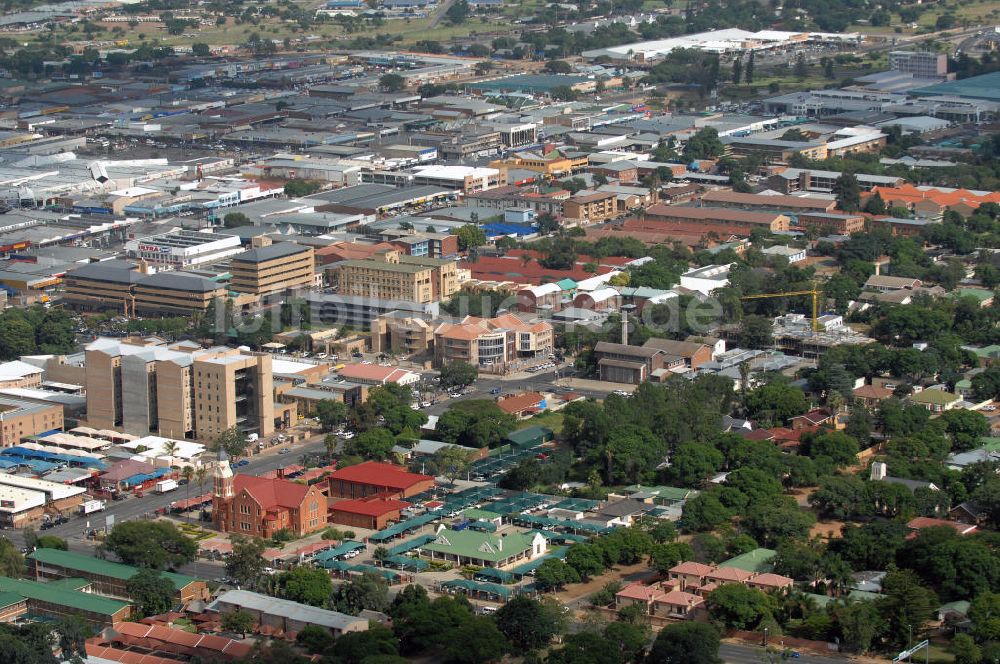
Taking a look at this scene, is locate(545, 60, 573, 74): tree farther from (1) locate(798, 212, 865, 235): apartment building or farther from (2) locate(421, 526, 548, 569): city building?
(2) locate(421, 526, 548, 569): city building

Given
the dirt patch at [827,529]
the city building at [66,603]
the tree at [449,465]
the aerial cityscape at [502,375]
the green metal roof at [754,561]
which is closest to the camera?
the city building at [66,603]

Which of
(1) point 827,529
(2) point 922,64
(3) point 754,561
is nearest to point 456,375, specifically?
(1) point 827,529

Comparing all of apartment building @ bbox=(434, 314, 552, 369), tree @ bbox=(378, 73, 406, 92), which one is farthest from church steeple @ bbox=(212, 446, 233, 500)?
tree @ bbox=(378, 73, 406, 92)

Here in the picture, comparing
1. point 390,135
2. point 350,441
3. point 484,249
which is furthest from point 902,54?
point 350,441

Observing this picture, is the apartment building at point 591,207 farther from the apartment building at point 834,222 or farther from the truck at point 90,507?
the truck at point 90,507

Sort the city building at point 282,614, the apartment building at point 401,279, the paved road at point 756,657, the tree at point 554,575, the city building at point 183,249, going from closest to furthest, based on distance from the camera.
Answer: the paved road at point 756,657
the city building at point 282,614
the tree at point 554,575
the apartment building at point 401,279
the city building at point 183,249

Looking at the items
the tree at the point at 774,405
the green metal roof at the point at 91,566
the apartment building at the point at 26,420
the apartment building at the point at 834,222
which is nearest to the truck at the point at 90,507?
the green metal roof at the point at 91,566
